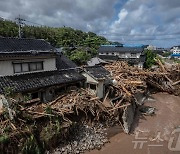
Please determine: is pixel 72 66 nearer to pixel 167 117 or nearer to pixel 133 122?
pixel 133 122

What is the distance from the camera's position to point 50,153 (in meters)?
14.2

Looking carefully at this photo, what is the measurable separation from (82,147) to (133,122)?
7.00 metres

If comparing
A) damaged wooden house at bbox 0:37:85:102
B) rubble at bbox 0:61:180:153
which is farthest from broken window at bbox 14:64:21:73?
rubble at bbox 0:61:180:153

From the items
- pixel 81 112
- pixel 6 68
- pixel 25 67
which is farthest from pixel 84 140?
pixel 6 68

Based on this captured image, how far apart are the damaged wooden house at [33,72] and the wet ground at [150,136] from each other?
625 cm

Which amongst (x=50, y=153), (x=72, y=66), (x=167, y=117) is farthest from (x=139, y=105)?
(x=50, y=153)

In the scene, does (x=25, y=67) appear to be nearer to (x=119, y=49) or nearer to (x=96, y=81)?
(x=96, y=81)

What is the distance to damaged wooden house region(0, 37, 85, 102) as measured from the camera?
16.5 meters

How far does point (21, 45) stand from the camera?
19094 millimetres

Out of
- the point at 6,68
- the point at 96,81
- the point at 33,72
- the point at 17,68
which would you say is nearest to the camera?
the point at 6,68

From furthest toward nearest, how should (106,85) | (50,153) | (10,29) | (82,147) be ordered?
1. (10,29)
2. (106,85)
3. (82,147)
4. (50,153)

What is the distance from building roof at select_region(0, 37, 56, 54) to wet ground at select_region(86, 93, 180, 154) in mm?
10023

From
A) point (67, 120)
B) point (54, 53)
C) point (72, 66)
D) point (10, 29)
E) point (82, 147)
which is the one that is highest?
point (10, 29)

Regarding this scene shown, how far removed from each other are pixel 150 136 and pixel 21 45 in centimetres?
1403
